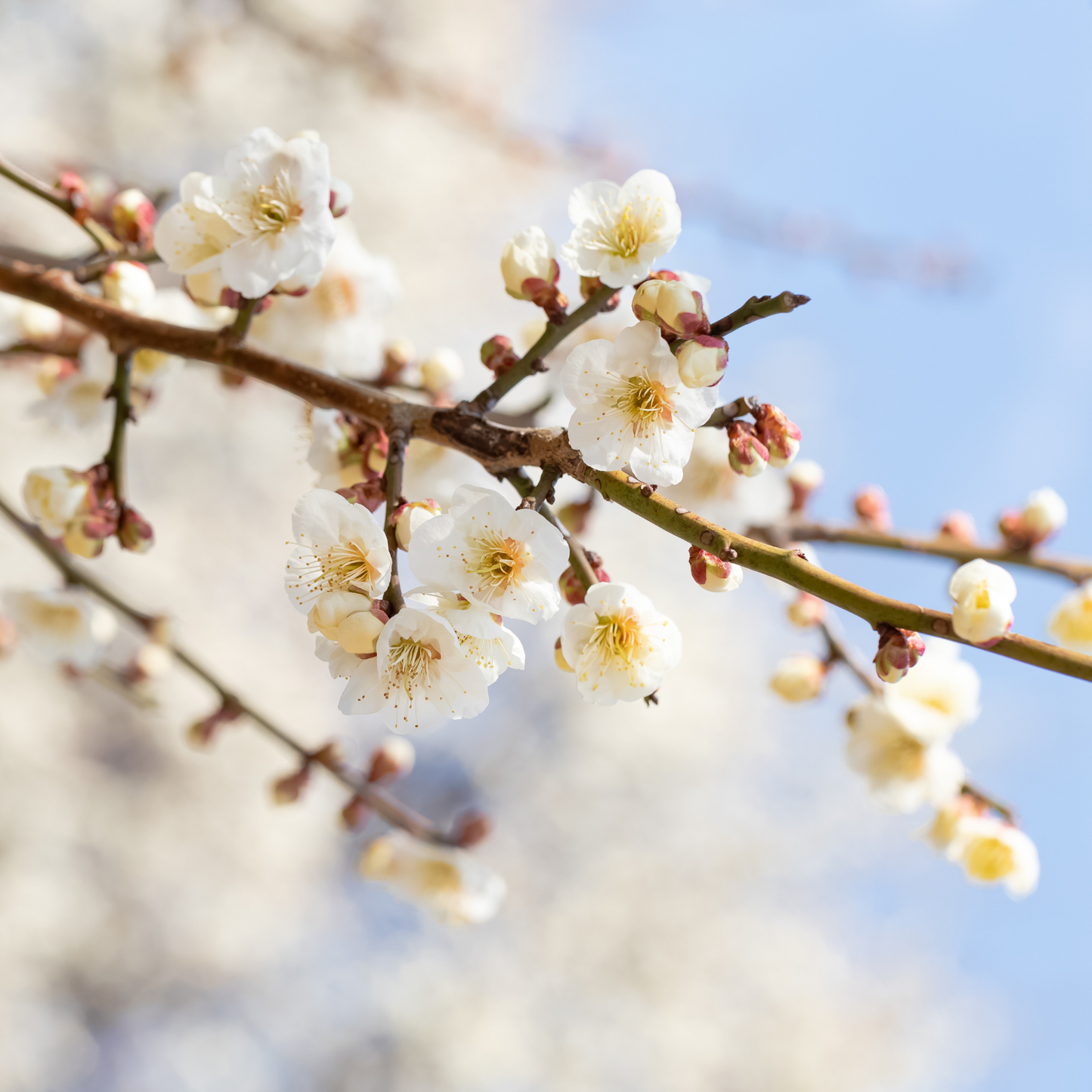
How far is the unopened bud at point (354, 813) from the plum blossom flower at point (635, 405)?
82cm

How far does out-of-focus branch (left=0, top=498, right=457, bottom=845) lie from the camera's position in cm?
107

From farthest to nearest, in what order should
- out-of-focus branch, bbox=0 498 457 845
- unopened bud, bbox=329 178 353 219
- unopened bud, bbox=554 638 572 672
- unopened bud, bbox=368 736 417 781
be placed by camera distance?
unopened bud, bbox=368 736 417 781
out-of-focus branch, bbox=0 498 457 845
unopened bud, bbox=329 178 353 219
unopened bud, bbox=554 638 572 672

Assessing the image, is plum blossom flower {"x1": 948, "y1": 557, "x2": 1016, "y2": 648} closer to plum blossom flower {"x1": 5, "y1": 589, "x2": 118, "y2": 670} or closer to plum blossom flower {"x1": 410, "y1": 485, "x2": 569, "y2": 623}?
plum blossom flower {"x1": 410, "y1": 485, "x2": 569, "y2": 623}

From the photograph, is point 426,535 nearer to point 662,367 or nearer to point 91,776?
point 662,367

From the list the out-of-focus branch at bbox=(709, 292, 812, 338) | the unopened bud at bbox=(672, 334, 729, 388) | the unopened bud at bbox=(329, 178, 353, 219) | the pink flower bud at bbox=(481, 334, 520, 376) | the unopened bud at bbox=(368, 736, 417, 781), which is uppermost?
the unopened bud at bbox=(329, 178, 353, 219)

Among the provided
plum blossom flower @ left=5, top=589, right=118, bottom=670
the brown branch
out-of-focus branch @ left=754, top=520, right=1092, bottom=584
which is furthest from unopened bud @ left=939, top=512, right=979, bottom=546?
plum blossom flower @ left=5, top=589, right=118, bottom=670

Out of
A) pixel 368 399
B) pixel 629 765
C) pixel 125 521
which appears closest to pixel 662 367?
pixel 368 399

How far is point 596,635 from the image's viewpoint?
56 cm

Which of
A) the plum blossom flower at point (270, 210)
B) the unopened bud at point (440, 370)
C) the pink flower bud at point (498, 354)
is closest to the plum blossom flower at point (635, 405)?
the pink flower bud at point (498, 354)

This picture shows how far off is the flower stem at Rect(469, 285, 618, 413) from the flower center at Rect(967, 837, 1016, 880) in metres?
0.80

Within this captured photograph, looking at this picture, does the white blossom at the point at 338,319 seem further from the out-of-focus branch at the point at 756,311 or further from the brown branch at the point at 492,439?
the out-of-focus branch at the point at 756,311

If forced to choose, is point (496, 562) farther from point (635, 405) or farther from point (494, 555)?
point (635, 405)

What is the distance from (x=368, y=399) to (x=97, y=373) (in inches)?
18.5

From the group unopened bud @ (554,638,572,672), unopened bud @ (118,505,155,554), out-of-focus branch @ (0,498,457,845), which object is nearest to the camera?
unopened bud @ (554,638,572,672)
